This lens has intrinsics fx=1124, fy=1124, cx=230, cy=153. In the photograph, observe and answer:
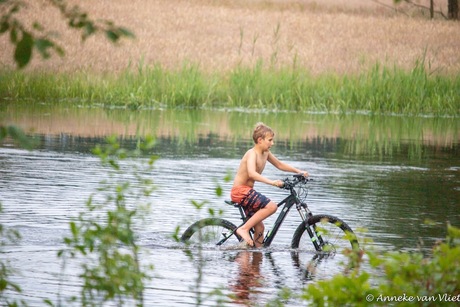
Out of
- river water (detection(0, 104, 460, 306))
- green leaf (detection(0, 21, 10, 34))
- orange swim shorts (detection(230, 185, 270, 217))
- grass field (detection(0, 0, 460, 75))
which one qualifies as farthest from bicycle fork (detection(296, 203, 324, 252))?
grass field (detection(0, 0, 460, 75))

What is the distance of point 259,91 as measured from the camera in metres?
35.3

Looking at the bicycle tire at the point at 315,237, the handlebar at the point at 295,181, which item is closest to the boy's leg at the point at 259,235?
the bicycle tire at the point at 315,237

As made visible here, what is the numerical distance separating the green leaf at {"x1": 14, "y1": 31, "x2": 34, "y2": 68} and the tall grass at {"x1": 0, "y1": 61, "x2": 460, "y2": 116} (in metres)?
29.1

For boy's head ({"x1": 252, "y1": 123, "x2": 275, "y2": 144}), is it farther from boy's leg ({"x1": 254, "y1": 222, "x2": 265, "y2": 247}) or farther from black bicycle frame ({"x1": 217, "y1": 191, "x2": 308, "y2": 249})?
boy's leg ({"x1": 254, "y1": 222, "x2": 265, "y2": 247})

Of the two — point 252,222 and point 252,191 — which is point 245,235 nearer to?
point 252,222

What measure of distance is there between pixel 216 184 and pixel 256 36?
35.9 meters

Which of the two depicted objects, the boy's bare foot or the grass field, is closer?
the boy's bare foot

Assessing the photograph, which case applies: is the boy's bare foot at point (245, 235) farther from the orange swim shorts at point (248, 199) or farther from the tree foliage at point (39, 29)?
the tree foliage at point (39, 29)

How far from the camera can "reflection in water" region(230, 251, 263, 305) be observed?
29.7 ft

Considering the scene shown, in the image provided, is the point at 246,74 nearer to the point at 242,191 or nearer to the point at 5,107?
the point at 5,107

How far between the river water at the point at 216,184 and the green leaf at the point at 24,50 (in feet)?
6.39

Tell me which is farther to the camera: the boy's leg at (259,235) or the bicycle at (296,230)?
the boy's leg at (259,235)

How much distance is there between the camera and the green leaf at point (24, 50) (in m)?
4.72

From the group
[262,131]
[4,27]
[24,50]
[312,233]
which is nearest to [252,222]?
[312,233]
